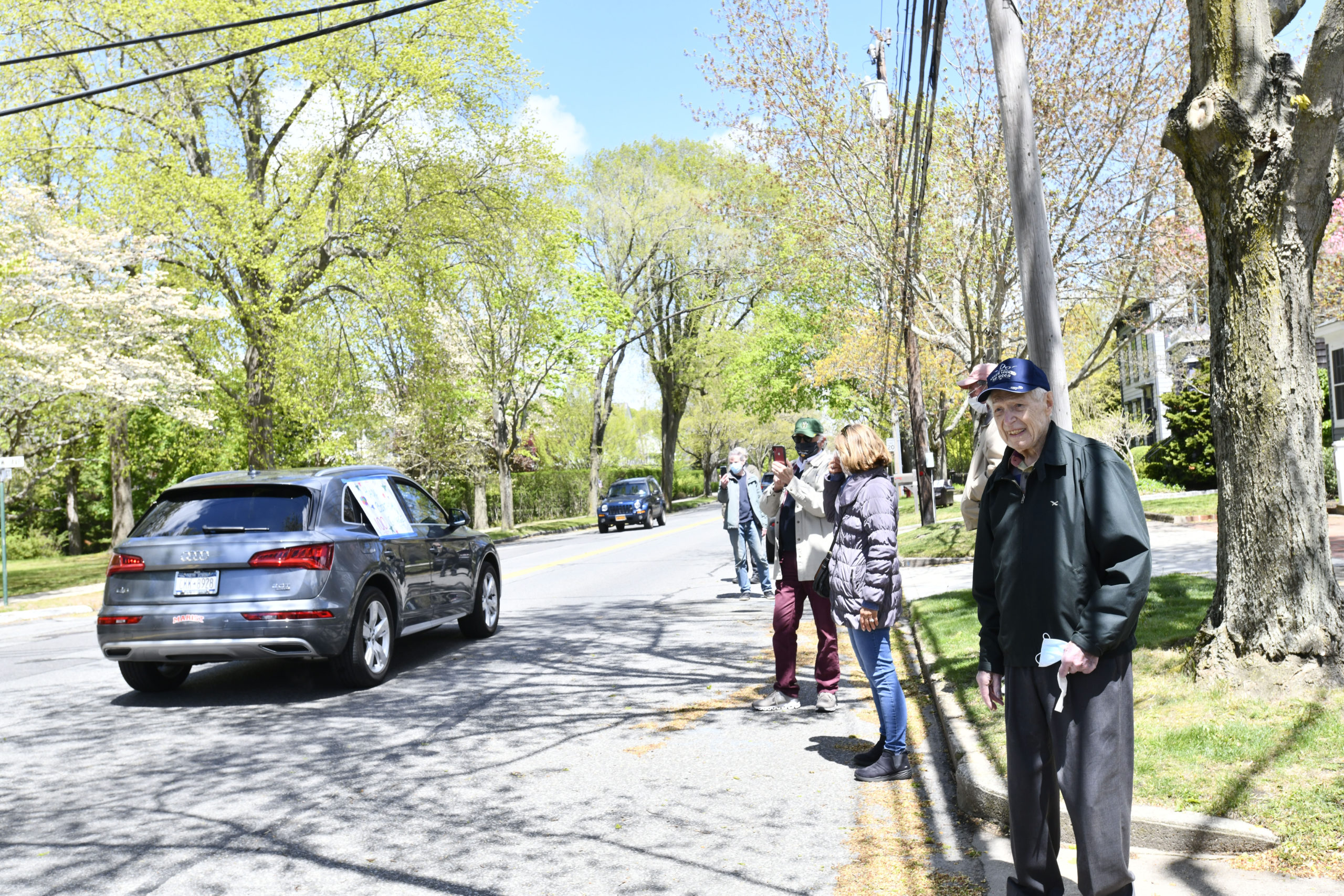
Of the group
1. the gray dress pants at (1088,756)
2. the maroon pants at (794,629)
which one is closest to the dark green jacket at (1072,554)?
the gray dress pants at (1088,756)

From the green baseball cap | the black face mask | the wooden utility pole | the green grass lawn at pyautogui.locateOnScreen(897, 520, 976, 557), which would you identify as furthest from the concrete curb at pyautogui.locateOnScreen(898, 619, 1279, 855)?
the green grass lawn at pyautogui.locateOnScreen(897, 520, 976, 557)

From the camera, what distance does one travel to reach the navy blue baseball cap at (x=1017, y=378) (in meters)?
3.45

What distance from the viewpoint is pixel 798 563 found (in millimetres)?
7141

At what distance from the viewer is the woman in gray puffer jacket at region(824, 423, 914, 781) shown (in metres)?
5.77

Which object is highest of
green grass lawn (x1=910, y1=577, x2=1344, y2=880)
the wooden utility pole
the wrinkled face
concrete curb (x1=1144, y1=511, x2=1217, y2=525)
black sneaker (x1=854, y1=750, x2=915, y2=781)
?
the wooden utility pole

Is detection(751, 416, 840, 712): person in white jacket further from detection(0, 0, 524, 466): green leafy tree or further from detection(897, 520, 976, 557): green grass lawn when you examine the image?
detection(0, 0, 524, 466): green leafy tree

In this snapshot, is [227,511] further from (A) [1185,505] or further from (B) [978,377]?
(A) [1185,505]

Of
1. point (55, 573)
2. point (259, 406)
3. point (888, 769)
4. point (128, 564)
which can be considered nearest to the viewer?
point (888, 769)

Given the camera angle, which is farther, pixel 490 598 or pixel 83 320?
pixel 83 320

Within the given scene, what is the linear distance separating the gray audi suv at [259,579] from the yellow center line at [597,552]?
9.05 metres

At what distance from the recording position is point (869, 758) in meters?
5.86

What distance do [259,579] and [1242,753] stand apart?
641 centimetres

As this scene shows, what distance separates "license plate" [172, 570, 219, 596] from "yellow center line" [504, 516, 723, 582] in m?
9.96

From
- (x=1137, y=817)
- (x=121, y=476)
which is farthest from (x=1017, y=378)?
(x=121, y=476)
